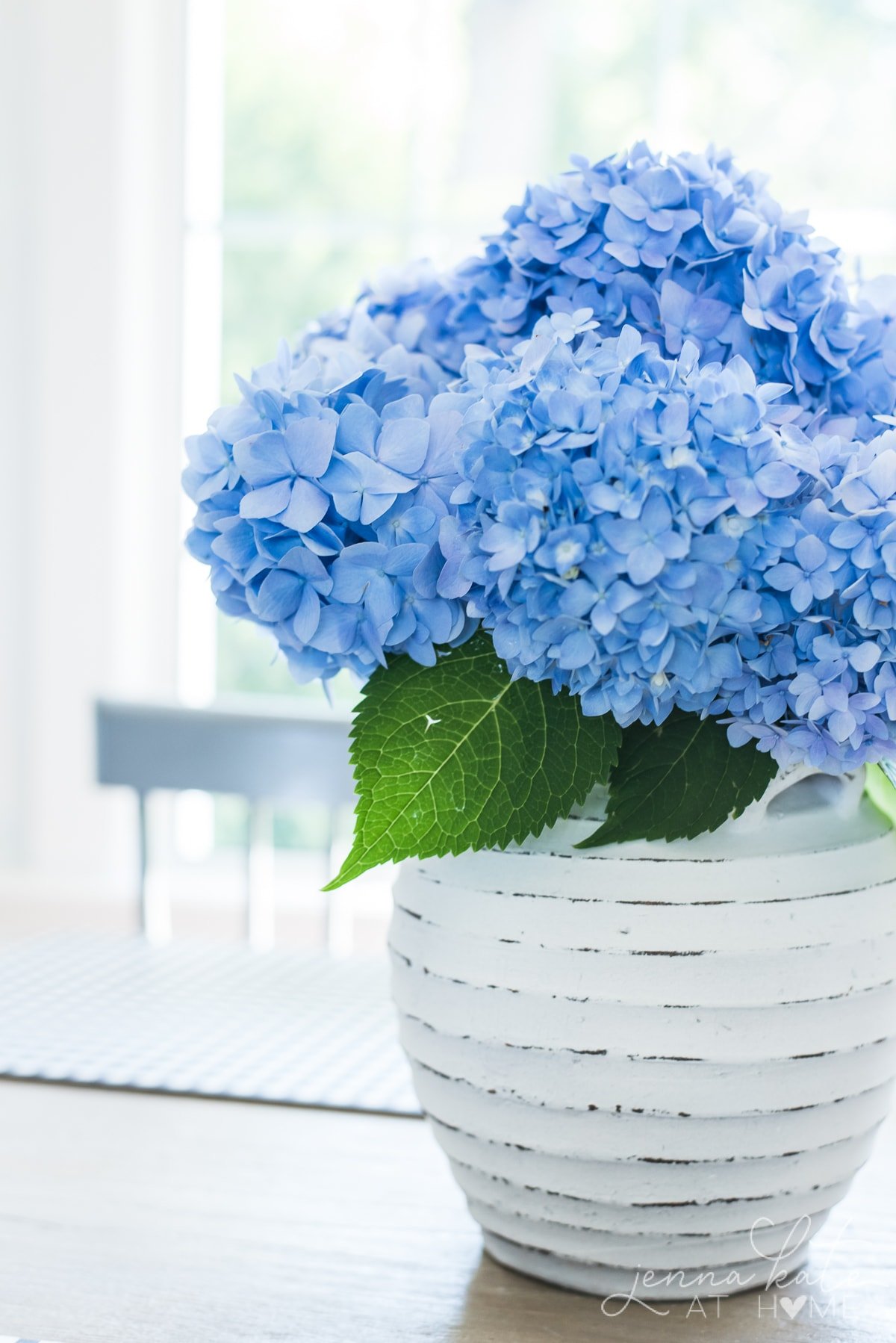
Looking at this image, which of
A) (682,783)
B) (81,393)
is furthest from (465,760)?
(81,393)

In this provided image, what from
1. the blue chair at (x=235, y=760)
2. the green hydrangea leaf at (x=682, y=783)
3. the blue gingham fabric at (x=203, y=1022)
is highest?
the green hydrangea leaf at (x=682, y=783)

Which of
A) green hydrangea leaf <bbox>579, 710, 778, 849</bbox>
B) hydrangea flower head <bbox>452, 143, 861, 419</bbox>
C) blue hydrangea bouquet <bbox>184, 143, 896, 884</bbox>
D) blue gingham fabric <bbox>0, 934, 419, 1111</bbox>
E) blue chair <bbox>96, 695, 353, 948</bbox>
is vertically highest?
hydrangea flower head <bbox>452, 143, 861, 419</bbox>

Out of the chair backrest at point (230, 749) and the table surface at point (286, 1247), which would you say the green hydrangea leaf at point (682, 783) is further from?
the chair backrest at point (230, 749)

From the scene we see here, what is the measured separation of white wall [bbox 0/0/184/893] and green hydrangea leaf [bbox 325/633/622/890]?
2.27 meters

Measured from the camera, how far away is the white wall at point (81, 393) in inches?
97.6

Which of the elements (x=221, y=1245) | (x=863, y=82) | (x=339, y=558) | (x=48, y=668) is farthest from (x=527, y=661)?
(x=863, y=82)

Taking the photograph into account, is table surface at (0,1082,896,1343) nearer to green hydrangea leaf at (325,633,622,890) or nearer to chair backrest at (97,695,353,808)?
green hydrangea leaf at (325,633,622,890)

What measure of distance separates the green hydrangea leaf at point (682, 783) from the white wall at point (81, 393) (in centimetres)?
228

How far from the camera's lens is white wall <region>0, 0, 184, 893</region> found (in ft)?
8.13

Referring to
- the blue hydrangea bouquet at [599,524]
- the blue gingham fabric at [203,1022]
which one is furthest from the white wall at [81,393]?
the blue hydrangea bouquet at [599,524]

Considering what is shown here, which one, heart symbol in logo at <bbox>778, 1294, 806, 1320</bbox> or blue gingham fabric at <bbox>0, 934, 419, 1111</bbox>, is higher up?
heart symbol in logo at <bbox>778, 1294, 806, 1320</bbox>

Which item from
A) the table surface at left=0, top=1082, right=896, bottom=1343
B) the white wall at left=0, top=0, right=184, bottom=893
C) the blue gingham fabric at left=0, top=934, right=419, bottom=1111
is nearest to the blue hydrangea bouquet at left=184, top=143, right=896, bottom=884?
the table surface at left=0, top=1082, right=896, bottom=1343

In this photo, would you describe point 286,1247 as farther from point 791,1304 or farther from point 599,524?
point 599,524

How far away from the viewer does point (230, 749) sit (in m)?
1.08
